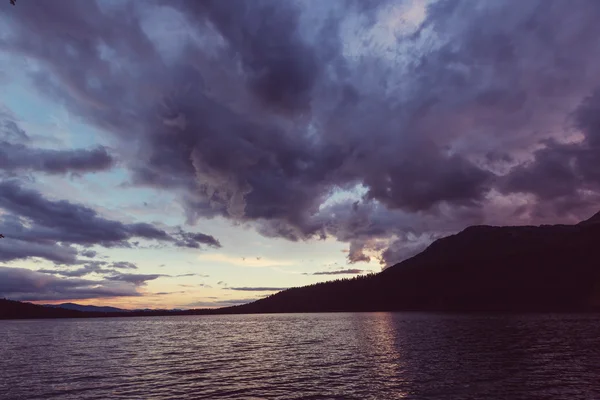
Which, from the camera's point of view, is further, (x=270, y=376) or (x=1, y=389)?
(x=270, y=376)

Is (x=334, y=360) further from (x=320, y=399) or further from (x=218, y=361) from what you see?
(x=320, y=399)

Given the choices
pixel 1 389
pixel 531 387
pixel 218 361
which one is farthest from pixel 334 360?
pixel 1 389

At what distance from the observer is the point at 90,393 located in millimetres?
47438

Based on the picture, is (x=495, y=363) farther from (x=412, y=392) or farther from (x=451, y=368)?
(x=412, y=392)

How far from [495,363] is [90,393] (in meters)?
59.0

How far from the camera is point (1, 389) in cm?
5162

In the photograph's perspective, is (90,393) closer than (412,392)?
No

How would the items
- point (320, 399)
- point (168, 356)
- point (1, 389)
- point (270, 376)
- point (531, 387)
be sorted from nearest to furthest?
point (320, 399) → point (531, 387) → point (1, 389) → point (270, 376) → point (168, 356)

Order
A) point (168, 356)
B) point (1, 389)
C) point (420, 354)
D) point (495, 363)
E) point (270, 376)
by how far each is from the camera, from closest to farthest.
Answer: point (1, 389), point (270, 376), point (495, 363), point (420, 354), point (168, 356)

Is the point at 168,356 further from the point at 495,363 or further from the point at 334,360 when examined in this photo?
the point at 495,363

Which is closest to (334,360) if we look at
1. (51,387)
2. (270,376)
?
(270,376)

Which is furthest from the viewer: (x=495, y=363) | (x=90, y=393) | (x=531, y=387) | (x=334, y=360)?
(x=334, y=360)

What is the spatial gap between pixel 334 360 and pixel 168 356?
36715 millimetres

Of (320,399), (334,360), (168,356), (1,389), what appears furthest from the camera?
(168,356)
